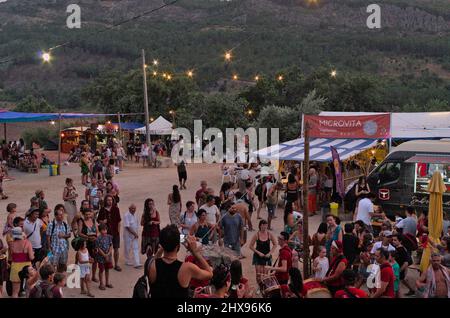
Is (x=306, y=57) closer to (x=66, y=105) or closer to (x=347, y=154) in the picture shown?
(x=66, y=105)

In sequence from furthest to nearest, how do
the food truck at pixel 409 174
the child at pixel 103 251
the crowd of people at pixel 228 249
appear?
the food truck at pixel 409 174
the child at pixel 103 251
the crowd of people at pixel 228 249

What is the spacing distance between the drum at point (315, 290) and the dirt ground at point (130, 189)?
7.16 feet

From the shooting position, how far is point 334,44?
91438 mm

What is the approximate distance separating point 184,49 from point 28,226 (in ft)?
293

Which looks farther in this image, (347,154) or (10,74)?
(10,74)

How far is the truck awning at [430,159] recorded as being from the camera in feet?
43.9

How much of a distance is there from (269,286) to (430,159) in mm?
7398

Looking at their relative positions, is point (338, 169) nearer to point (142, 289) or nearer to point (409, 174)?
point (409, 174)

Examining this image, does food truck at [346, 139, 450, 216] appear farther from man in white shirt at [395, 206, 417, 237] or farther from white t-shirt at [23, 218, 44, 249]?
white t-shirt at [23, 218, 44, 249]

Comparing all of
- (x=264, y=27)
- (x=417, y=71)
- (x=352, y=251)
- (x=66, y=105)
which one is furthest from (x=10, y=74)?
(x=352, y=251)

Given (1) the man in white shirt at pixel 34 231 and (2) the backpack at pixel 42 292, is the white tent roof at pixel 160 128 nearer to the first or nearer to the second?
(1) the man in white shirt at pixel 34 231

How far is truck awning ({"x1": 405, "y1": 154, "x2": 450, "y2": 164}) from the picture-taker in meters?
13.4

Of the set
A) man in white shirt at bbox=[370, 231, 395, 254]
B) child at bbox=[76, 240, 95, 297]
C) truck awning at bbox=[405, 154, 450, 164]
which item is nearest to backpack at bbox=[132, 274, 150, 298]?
child at bbox=[76, 240, 95, 297]

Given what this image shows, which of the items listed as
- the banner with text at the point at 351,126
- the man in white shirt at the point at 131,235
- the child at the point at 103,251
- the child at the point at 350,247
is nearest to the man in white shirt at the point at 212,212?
the man in white shirt at the point at 131,235
